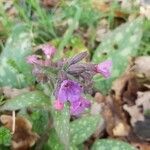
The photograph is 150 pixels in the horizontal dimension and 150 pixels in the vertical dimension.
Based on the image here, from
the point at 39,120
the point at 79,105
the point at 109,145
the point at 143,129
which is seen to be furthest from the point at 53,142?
the point at 143,129

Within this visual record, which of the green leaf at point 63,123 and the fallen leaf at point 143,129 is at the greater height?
the green leaf at point 63,123

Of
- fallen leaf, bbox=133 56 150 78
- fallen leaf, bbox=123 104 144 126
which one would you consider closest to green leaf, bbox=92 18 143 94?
fallen leaf, bbox=133 56 150 78

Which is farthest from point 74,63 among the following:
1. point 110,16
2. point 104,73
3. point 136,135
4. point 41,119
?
point 110,16

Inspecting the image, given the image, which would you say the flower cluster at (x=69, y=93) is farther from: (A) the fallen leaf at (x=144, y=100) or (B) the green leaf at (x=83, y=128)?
(A) the fallen leaf at (x=144, y=100)

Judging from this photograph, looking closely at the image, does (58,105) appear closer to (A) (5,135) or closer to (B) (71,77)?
(B) (71,77)

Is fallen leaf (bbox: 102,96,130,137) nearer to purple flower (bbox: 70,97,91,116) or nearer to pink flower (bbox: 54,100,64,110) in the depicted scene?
purple flower (bbox: 70,97,91,116)

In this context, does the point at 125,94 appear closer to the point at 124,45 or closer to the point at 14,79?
the point at 124,45

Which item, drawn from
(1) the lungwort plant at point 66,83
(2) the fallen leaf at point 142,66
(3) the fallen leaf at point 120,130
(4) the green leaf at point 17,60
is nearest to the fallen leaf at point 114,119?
(3) the fallen leaf at point 120,130
